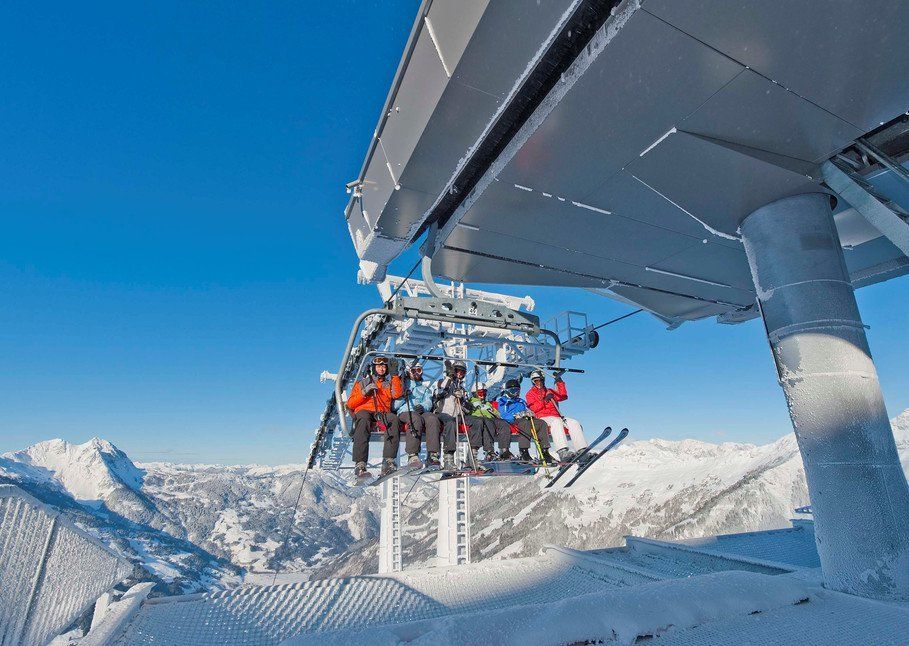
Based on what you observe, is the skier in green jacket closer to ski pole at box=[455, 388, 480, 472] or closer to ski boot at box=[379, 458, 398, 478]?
ski pole at box=[455, 388, 480, 472]

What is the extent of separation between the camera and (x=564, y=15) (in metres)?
2.92

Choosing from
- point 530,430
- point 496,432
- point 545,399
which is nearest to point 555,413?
point 545,399

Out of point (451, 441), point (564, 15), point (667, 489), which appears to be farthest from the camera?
point (667, 489)

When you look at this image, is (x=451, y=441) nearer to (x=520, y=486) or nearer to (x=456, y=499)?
(x=456, y=499)

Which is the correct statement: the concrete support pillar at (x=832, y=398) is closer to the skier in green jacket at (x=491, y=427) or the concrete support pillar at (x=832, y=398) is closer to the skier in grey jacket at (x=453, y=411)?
the skier in green jacket at (x=491, y=427)

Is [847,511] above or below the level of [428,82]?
below

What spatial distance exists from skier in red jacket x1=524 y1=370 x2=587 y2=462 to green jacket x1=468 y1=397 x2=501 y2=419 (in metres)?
0.69

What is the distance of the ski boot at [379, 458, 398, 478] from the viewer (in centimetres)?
652

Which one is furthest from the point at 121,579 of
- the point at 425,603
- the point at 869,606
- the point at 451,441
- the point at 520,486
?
the point at 520,486

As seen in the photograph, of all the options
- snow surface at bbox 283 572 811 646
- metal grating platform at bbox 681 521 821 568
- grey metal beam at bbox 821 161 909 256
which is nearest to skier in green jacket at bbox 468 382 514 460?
metal grating platform at bbox 681 521 821 568

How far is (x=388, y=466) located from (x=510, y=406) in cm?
244

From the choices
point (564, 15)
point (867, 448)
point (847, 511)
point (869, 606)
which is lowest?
point (869, 606)

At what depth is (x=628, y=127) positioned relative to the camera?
3771 mm

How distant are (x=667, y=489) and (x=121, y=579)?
3272 inches
